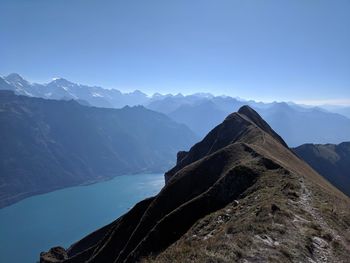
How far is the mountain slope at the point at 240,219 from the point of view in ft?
73.6

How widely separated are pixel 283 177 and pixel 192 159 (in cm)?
7124

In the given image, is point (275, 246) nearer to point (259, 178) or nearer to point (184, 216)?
point (259, 178)

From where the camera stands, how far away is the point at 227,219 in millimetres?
33250

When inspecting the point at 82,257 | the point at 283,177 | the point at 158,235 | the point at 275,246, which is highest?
the point at 283,177

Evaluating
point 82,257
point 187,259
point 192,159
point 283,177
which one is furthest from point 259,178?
point 192,159

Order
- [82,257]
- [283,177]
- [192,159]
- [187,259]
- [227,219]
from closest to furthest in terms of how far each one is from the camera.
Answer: [187,259]
[227,219]
[283,177]
[82,257]
[192,159]

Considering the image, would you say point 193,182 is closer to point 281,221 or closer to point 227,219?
point 227,219

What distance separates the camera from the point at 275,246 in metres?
22.5

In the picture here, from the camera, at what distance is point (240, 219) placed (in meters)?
29.7

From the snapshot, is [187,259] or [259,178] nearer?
[187,259]

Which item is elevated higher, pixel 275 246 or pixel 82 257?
pixel 275 246

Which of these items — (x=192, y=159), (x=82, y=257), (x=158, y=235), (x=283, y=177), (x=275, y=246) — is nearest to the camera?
(x=275, y=246)

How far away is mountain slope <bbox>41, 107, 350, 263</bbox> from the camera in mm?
22422

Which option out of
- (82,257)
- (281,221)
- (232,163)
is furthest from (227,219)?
(82,257)
